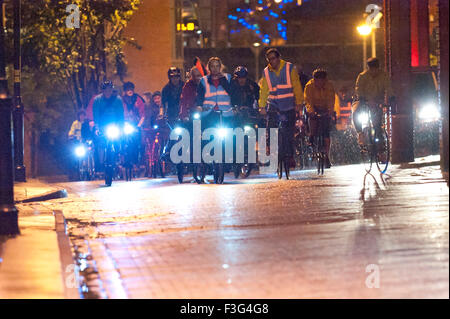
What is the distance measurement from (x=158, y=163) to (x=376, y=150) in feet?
19.5

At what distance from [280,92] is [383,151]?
1.90 meters

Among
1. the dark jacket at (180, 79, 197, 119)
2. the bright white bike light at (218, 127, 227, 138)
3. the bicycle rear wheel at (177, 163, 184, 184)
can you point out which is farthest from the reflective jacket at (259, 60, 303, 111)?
the bicycle rear wheel at (177, 163, 184, 184)

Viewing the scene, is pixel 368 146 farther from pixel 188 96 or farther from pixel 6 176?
pixel 6 176

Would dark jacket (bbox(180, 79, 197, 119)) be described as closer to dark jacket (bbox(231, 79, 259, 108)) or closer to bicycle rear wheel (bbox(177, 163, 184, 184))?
dark jacket (bbox(231, 79, 259, 108))

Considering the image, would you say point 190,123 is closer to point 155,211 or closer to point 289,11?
point 155,211

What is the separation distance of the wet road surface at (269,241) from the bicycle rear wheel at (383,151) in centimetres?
183

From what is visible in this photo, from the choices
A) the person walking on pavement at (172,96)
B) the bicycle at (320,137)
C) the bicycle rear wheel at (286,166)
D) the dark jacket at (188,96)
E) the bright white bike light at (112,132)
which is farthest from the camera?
the person walking on pavement at (172,96)

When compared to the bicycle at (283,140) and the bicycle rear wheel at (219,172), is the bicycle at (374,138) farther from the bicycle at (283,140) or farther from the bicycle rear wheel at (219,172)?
the bicycle rear wheel at (219,172)

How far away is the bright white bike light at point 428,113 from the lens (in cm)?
2084

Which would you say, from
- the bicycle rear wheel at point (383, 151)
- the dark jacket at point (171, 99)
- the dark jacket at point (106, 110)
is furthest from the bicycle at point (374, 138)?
the dark jacket at point (106, 110)

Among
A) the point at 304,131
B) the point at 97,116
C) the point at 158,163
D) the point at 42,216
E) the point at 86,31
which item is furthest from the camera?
the point at 86,31

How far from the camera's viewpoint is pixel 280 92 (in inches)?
674
